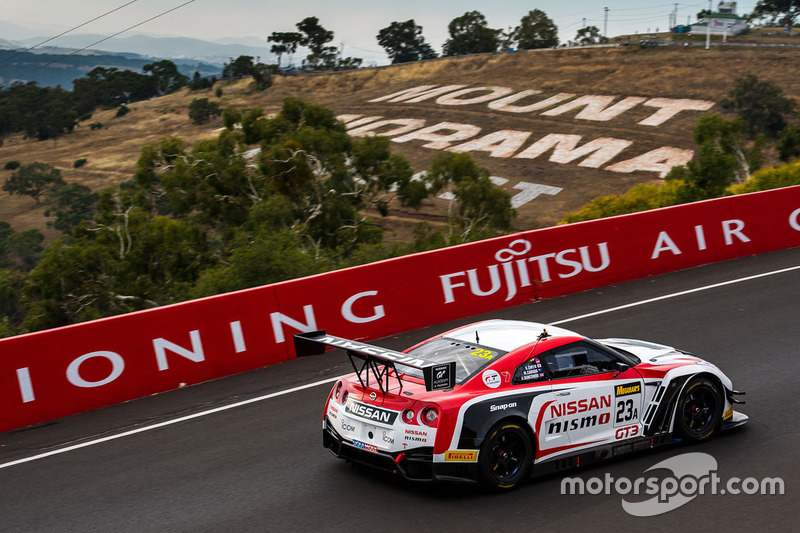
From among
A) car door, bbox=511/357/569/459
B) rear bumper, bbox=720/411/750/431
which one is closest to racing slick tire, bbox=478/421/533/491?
car door, bbox=511/357/569/459

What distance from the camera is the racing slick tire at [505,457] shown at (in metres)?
6.77

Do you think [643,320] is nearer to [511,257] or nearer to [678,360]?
[511,257]

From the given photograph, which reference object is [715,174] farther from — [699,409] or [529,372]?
[529,372]

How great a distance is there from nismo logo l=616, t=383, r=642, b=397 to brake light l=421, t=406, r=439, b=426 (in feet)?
6.20

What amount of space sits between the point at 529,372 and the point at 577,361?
1.83ft

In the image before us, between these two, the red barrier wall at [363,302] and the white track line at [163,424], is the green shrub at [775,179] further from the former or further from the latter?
the white track line at [163,424]

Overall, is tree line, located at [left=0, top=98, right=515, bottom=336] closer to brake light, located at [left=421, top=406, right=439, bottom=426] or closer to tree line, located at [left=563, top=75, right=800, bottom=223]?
tree line, located at [left=563, top=75, right=800, bottom=223]

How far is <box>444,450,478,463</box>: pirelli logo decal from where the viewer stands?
666 cm

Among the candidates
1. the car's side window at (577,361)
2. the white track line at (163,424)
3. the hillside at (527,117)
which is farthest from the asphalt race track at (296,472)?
the hillside at (527,117)

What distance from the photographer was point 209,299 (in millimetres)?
11430

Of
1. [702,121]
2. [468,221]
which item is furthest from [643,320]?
[702,121]

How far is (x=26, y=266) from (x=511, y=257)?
5174 centimetres

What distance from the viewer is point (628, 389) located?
7.54m

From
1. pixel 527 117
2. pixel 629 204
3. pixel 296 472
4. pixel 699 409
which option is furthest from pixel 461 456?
pixel 527 117
